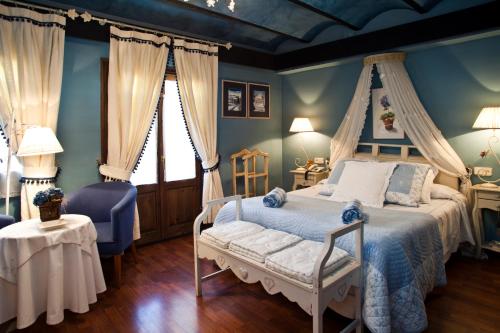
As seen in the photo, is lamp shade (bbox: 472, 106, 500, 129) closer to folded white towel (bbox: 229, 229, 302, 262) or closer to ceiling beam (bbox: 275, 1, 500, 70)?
ceiling beam (bbox: 275, 1, 500, 70)

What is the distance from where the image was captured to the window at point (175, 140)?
403cm

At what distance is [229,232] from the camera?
2.62 m

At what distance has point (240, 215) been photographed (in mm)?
3043

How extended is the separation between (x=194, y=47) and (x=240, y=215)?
227 centimetres

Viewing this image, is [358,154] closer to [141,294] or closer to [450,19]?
[450,19]

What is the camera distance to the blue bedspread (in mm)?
2041

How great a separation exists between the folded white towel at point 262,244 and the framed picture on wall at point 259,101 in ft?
9.11

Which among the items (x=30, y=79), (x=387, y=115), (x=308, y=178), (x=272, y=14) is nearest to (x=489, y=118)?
(x=387, y=115)

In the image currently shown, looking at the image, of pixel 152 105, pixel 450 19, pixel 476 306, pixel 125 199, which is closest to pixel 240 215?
pixel 125 199

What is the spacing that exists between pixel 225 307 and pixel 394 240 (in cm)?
137

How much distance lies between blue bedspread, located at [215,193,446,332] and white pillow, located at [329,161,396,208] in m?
0.24

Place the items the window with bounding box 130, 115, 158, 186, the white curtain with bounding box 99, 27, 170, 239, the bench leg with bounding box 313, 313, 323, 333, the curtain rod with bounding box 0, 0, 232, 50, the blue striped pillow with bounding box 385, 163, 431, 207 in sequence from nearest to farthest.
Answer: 1. the bench leg with bounding box 313, 313, 323, 333
2. the curtain rod with bounding box 0, 0, 232, 50
3. the blue striped pillow with bounding box 385, 163, 431, 207
4. the white curtain with bounding box 99, 27, 170, 239
5. the window with bounding box 130, 115, 158, 186

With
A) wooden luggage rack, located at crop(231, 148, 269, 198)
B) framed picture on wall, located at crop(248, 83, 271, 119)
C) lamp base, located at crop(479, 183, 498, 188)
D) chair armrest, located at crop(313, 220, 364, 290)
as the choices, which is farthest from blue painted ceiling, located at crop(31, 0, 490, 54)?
chair armrest, located at crop(313, 220, 364, 290)

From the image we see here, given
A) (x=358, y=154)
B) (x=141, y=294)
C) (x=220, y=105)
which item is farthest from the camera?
(x=220, y=105)
